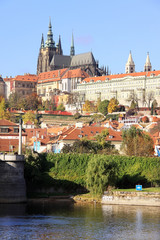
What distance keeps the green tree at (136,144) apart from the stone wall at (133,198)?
62.5ft

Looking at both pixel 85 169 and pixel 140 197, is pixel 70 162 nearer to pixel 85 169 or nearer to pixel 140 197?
pixel 85 169

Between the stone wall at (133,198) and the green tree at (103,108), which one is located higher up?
the green tree at (103,108)

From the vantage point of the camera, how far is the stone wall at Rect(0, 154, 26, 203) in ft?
182

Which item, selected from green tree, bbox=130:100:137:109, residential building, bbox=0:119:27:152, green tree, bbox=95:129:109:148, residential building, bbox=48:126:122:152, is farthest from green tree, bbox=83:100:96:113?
green tree, bbox=95:129:109:148

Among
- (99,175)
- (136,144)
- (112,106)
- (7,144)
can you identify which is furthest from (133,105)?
(99,175)

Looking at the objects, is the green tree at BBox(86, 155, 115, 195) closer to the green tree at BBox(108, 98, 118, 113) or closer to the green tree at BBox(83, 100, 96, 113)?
the green tree at BBox(108, 98, 118, 113)

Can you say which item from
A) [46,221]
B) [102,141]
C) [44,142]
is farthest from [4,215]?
[44,142]

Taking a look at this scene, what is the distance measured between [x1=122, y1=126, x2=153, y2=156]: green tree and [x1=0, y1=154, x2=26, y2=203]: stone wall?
23.6 meters

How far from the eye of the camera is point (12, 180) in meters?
56.1

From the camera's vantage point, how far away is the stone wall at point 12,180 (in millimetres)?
55594

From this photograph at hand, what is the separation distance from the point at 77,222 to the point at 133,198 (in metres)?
10.6

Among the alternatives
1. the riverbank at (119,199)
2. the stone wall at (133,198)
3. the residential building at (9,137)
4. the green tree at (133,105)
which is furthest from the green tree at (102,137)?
the green tree at (133,105)

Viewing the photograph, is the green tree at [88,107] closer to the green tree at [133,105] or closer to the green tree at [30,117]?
the green tree at [133,105]

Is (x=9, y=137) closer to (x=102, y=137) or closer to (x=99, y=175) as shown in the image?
(x=102, y=137)
